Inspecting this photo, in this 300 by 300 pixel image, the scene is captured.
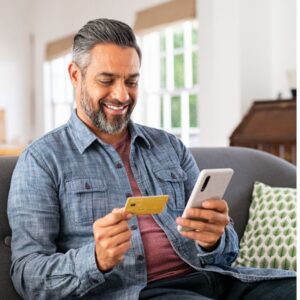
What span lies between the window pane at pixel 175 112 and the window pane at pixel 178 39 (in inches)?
21.1

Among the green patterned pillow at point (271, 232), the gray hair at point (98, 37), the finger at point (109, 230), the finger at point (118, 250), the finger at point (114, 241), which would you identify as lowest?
the green patterned pillow at point (271, 232)

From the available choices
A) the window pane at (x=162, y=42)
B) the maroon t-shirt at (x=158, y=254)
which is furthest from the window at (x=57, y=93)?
the maroon t-shirt at (x=158, y=254)

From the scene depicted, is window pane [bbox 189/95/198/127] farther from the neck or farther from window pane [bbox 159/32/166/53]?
the neck

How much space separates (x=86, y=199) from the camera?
5.57 ft

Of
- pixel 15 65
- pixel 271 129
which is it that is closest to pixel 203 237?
pixel 271 129

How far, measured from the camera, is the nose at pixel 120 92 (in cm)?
180

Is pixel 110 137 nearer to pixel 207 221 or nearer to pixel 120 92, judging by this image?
pixel 120 92

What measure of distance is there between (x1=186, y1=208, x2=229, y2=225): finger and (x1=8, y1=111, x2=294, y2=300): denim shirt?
0.48 ft

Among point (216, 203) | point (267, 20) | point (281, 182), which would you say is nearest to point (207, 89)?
point (267, 20)

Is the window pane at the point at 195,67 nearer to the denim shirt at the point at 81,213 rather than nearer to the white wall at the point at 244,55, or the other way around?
the white wall at the point at 244,55

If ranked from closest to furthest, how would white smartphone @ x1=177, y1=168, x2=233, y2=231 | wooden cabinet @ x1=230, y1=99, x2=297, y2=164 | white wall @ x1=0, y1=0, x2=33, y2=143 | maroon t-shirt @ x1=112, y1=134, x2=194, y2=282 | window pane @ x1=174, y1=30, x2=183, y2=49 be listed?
1. white smartphone @ x1=177, y1=168, x2=233, y2=231
2. maroon t-shirt @ x1=112, y1=134, x2=194, y2=282
3. wooden cabinet @ x1=230, y1=99, x2=297, y2=164
4. window pane @ x1=174, y1=30, x2=183, y2=49
5. white wall @ x1=0, y1=0, x2=33, y2=143

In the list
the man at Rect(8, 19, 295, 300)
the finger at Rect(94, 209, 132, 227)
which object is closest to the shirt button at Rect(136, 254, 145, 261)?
the man at Rect(8, 19, 295, 300)

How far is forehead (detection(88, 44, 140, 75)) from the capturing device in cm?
179

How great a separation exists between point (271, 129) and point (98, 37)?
129 inches
